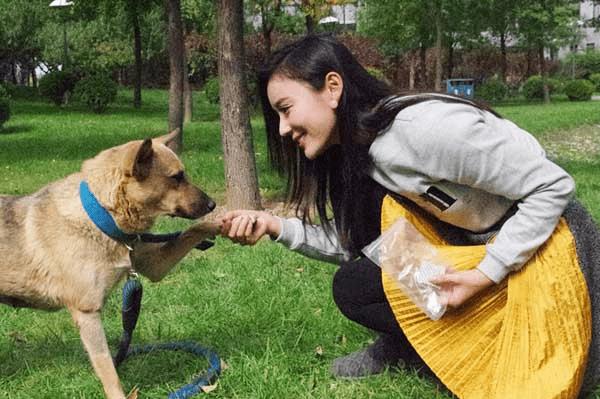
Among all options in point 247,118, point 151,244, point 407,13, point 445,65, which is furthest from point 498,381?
point 445,65

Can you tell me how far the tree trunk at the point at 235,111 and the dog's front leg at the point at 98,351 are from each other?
162 inches

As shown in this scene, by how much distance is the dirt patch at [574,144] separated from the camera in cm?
1236

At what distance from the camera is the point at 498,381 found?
2811 mm

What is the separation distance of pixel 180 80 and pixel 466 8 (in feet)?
77.2

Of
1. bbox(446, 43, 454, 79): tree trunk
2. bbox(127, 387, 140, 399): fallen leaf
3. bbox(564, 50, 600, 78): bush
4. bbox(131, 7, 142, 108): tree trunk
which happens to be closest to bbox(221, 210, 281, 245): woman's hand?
bbox(127, 387, 140, 399): fallen leaf

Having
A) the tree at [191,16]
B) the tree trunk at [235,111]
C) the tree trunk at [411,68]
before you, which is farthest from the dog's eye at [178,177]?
the tree trunk at [411,68]

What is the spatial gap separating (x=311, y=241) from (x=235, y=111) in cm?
391

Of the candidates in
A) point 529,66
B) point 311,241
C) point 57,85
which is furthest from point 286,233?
point 529,66

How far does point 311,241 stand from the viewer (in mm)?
3639

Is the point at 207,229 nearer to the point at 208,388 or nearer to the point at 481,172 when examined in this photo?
the point at 208,388

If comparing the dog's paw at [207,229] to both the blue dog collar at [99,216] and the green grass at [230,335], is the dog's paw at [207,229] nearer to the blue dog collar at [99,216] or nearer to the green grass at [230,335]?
the blue dog collar at [99,216]

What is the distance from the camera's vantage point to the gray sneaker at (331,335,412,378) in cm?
351

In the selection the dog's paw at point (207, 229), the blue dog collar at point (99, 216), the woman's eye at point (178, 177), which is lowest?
the dog's paw at point (207, 229)

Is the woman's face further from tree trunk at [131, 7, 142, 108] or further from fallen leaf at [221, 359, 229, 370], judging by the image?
tree trunk at [131, 7, 142, 108]
